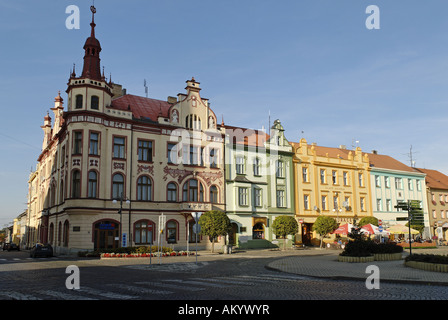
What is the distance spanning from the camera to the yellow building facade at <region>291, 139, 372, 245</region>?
50.6 meters

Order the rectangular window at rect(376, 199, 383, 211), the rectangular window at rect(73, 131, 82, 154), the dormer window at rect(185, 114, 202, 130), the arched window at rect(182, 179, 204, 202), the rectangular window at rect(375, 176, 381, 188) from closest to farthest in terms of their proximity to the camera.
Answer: the rectangular window at rect(73, 131, 82, 154) → the arched window at rect(182, 179, 204, 202) → the dormer window at rect(185, 114, 202, 130) → the rectangular window at rect(376, 199, 383, 211) → the rectangular window at rect(375, 176, 381, 188)

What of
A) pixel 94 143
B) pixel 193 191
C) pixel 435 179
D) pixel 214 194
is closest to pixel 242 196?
pixel 214 194

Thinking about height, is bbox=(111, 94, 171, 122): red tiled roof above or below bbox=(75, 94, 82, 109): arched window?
above

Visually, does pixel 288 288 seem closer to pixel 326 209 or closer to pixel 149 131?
pixel 149 131

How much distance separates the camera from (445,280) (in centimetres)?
1420

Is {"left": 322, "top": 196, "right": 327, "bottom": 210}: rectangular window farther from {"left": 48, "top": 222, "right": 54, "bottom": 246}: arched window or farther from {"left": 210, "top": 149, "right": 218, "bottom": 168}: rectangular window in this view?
{"left": 48, "top": 222, "right": 54, "bottom": 246}: arched window

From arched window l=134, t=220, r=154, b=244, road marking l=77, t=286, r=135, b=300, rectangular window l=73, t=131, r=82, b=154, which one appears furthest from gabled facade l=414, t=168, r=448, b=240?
road marking l=77, t=286, r=135, b=300

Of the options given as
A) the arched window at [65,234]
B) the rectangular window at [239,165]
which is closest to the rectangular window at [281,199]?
the rectangular window at [239,165]

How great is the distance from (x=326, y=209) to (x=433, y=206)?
23981mm

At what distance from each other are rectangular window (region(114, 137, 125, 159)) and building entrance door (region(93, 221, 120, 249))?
642 cm

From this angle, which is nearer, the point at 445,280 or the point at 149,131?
the point at 445,280

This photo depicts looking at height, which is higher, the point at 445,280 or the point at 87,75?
the point at 87,75

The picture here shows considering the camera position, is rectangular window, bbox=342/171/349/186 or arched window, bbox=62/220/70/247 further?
rectangular window, bbox=342/171/349/186
